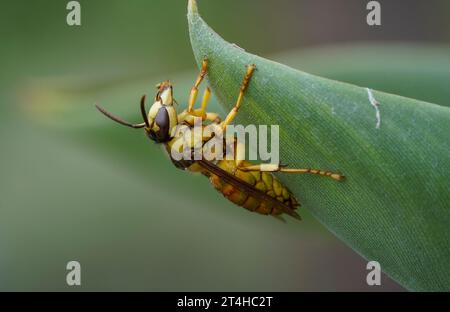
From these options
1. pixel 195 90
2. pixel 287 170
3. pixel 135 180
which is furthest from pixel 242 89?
pixel 135 180

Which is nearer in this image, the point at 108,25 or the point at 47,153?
the point at 108,25

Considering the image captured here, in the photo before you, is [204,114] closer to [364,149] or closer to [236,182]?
[236,182]

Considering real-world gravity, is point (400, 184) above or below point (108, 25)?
below

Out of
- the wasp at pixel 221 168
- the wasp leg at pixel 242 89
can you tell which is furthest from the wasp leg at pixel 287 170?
the wasp leg at pixel 242 89

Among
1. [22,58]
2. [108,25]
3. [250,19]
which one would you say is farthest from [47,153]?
[250,19]

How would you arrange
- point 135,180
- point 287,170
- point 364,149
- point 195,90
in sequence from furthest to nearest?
point 135,180 → point 195,90 → point 287,170 → point 364,149
